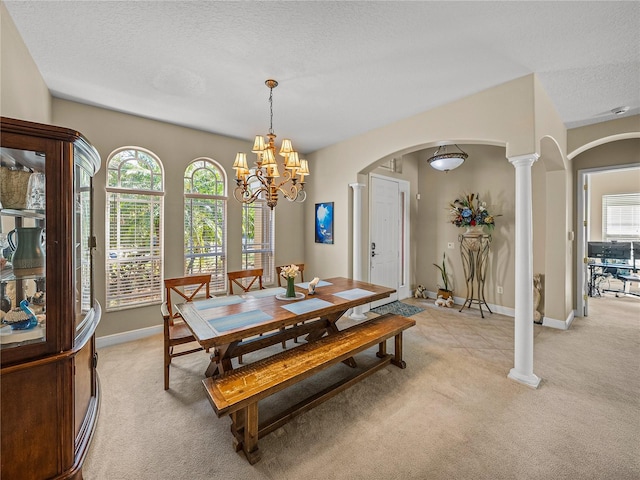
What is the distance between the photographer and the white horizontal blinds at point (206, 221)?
3.93 meters

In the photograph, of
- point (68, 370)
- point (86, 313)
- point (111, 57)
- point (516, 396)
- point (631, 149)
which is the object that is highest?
point (111, 57)

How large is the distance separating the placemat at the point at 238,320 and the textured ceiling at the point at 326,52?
2139 mm

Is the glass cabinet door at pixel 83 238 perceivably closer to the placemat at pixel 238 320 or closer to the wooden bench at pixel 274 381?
the placemat at pixel 238 320

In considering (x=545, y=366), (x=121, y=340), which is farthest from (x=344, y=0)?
(x=121, y=340)

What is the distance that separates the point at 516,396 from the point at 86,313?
11.5 ft

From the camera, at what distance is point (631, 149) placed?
3.87m

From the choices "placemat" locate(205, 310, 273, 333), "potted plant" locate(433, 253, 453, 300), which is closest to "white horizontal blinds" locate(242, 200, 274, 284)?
"placemat" locate(205, 310, 273, 333)

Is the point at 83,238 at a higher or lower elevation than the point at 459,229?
lower

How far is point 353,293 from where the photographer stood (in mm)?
2955

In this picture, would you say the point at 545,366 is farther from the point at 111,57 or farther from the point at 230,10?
the point at 111,57

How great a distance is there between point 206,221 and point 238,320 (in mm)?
2386

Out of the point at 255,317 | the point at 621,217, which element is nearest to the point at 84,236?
the point at 255,317

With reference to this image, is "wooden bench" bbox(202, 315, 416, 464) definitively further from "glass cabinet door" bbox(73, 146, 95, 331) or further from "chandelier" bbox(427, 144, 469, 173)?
"chandelier" bbox(427, 144, 469, 173)

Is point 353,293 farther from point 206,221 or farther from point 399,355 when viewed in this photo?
point 206,221
